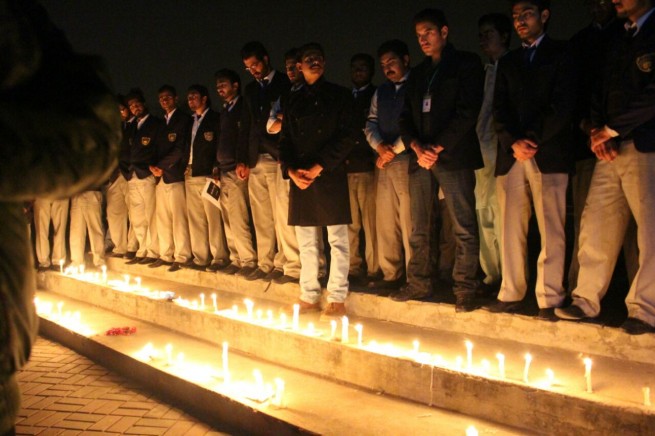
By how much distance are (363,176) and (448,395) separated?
9.36 ft

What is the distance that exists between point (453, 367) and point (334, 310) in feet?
5.19

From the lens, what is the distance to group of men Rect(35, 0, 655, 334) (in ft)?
12.3

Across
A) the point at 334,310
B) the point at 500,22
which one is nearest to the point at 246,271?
the point at 334,310

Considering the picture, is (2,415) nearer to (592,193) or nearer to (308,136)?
(592,193)

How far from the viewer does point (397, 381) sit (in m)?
3.60

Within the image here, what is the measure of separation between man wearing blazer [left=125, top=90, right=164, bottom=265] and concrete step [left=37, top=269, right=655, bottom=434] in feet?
9.45

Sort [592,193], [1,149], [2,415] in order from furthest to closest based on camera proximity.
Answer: [592,193], [2,415], [1,149]

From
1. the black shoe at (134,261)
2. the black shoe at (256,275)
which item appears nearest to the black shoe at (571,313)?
the black shoe at (256,275)

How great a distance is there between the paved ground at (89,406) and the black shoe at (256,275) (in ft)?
5.79

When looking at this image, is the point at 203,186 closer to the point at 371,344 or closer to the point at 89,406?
the point at 89,406

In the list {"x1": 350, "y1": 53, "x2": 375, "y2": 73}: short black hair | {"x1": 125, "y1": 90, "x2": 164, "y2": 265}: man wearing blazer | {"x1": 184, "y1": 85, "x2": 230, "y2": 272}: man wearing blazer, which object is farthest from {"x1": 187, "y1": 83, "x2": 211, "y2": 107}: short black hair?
{"x1": 350, "y1": 53, "x2": 375, "y2": 73}: short black hair

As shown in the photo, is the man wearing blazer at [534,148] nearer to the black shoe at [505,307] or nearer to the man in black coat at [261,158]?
the black shoe at [505,307]

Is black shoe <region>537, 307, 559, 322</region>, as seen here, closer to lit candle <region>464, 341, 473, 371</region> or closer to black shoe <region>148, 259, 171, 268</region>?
lit candle <region>464, 341, 473, 371</region>

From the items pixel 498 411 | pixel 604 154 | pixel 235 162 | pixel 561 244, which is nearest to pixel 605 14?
pixel 604 154
